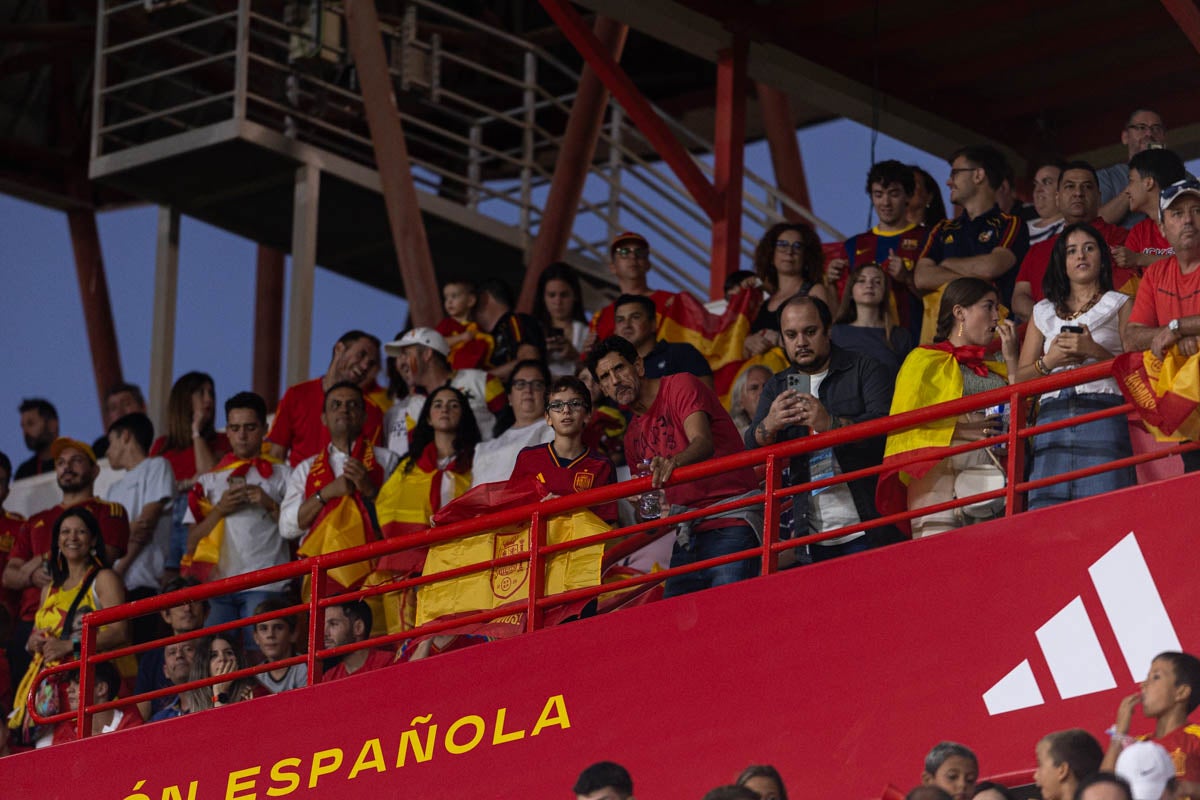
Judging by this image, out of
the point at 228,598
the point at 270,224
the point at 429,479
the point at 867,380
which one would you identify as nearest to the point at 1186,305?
the point at 867,380

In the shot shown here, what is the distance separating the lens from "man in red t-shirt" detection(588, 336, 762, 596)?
8133 mm

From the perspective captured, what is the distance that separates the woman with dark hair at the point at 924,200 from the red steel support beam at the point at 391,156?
15.6ft

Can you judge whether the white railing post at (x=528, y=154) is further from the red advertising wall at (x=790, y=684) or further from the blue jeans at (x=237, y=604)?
the red advertising wall at (x=790, y=684)

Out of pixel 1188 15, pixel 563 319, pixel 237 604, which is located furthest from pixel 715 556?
pixel 1188 15

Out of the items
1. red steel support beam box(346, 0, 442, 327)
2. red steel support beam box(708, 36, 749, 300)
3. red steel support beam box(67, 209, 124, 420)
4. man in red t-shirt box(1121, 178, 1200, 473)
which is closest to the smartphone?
man in red t-shirt box(1121, 178, 1200, 473)

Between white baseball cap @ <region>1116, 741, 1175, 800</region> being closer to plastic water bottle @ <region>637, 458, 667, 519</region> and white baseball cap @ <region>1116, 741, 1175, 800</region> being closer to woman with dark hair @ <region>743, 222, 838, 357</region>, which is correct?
plastic water bottle @ <region>637, 458, 667, 519</region>

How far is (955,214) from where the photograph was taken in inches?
403

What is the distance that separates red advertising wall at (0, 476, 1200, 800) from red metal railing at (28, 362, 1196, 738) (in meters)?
0.15

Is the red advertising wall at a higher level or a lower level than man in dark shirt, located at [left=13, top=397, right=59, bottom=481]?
lower

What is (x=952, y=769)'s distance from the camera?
23.3 feet

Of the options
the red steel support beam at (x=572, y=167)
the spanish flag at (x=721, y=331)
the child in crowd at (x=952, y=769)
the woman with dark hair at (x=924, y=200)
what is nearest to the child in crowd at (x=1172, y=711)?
the child in crowd at (x=952, y=769)

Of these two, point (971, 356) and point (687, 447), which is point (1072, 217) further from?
point (687, 447)

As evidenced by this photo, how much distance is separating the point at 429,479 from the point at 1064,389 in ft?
11.5

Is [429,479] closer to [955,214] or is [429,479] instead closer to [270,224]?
[955,214]
